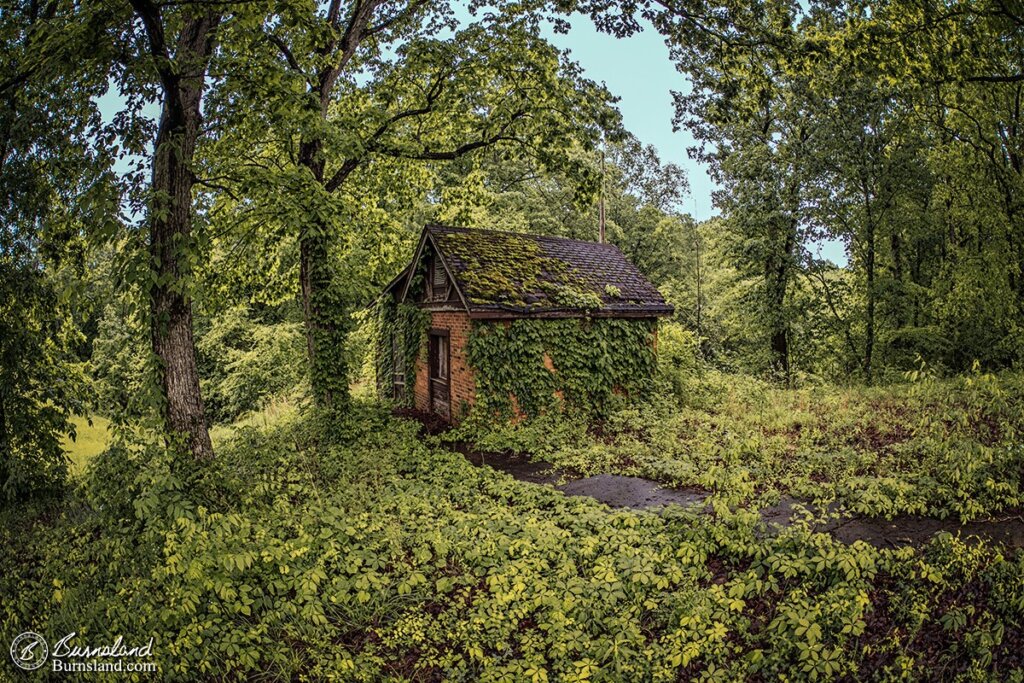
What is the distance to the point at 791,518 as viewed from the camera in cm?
538

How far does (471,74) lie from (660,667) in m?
13.1

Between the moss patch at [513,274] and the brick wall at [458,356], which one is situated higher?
the moss patch at [513,274]

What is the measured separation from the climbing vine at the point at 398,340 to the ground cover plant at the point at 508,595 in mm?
9054

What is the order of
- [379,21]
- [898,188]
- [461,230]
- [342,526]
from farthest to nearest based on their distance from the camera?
[898,188] → [461,230] → [379,21] → [342,526]

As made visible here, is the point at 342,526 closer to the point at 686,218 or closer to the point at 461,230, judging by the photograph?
the point at 461,230

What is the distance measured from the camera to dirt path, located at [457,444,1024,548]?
5.47 metres

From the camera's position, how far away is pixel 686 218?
30.7m

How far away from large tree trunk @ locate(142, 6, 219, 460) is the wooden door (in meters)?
6.86

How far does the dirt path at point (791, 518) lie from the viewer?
5473 millimetres

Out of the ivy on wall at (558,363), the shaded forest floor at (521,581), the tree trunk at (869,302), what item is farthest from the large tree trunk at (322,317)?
the tree trunk at (869,302)

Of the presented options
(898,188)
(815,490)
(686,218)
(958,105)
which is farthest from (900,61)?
(686,218)

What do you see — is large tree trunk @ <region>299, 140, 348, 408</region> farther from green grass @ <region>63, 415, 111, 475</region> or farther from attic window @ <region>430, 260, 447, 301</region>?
green grass @ <region>63, 415, 111, 475</region>

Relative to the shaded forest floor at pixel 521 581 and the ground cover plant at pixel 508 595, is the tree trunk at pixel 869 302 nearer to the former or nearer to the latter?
the shaded forest floor at pixel 521 581

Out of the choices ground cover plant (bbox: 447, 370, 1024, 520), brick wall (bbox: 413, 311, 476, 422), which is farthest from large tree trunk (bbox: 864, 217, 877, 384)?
brick wall (bbox: 413, 311, 476, 422)
